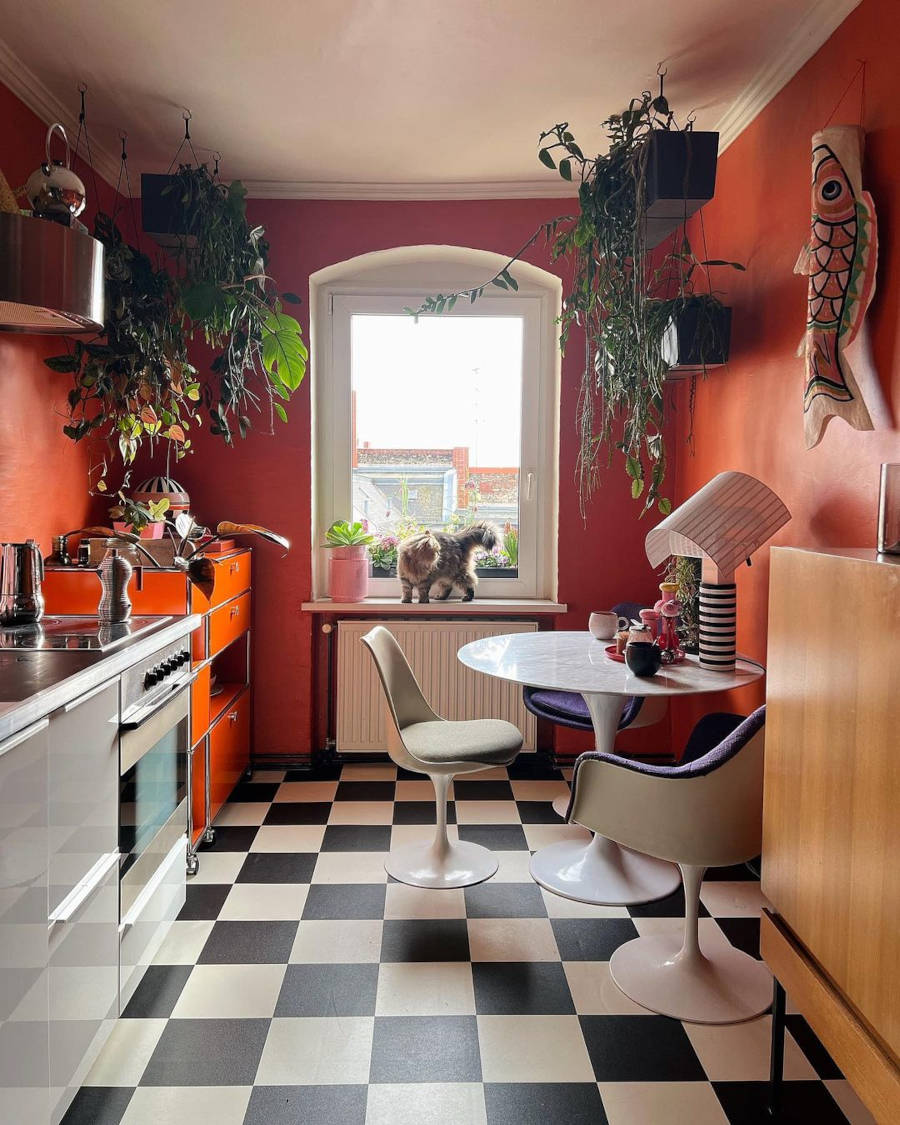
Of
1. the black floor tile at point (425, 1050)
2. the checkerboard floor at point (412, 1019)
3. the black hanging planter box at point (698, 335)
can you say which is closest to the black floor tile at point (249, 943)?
the checkerboard floor at point (412, 1019)

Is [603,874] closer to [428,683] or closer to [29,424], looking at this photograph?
[428,683]

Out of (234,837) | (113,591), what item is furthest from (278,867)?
(113,591)

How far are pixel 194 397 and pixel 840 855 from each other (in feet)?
9.25

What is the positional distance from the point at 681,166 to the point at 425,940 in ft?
8.39

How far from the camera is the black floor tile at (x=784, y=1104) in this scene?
1.73 metres

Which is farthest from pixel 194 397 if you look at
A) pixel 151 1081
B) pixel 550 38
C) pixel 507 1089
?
pixel 507 1089

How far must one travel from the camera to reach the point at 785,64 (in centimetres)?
259

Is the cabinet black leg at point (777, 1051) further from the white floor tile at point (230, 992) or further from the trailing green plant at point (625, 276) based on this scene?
the trailing green plant at point (625, 276)

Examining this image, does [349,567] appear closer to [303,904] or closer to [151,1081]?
[303,904]

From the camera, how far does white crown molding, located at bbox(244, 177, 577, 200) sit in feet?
12.2

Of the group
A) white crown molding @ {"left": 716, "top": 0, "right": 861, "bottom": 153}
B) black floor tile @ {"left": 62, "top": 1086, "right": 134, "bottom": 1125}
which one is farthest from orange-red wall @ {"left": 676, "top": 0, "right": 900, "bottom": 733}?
black floor tile @ {"left": 62, "top": 1086, "right": 134, "bottom": 1125}

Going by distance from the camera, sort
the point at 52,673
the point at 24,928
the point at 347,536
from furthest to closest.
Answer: the point at 347,536 < the point at 52,673 < the point at 24,928

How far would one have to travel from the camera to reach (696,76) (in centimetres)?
275

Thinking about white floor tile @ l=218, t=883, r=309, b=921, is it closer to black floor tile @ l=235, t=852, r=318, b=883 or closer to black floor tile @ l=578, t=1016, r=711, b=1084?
black floor tile @ l=235, t=852, r=318, b=883
